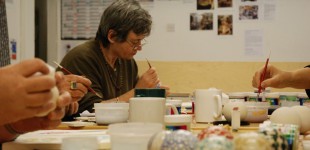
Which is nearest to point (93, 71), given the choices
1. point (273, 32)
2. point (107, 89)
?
point (107, 89)

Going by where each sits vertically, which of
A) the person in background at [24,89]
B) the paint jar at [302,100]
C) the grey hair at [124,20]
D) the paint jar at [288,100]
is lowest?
the paint jar at [302,100]

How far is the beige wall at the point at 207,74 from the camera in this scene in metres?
3.88

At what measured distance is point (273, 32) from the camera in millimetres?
3863

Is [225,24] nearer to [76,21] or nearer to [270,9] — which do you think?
[270,9]

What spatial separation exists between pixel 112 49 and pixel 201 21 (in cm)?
137

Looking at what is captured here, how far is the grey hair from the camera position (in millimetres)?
2703

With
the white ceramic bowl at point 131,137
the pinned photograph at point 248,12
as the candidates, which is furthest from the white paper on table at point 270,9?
the white ceramic bowl at point 131,137

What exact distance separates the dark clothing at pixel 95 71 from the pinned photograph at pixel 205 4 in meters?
1.25

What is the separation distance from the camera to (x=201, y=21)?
396 centimetres

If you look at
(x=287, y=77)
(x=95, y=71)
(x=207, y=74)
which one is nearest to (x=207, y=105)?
(x=287, y=77)

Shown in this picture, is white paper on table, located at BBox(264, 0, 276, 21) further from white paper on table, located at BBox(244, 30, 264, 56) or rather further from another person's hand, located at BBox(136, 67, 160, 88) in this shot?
another person's hand, located at BBox(136, 67, 160, 88)

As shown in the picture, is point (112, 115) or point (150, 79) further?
point (150, 79)

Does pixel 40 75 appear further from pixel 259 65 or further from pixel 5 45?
pixel 259 65

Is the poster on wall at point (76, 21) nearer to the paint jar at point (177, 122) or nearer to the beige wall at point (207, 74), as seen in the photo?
the beige wall at point (207, 74)
